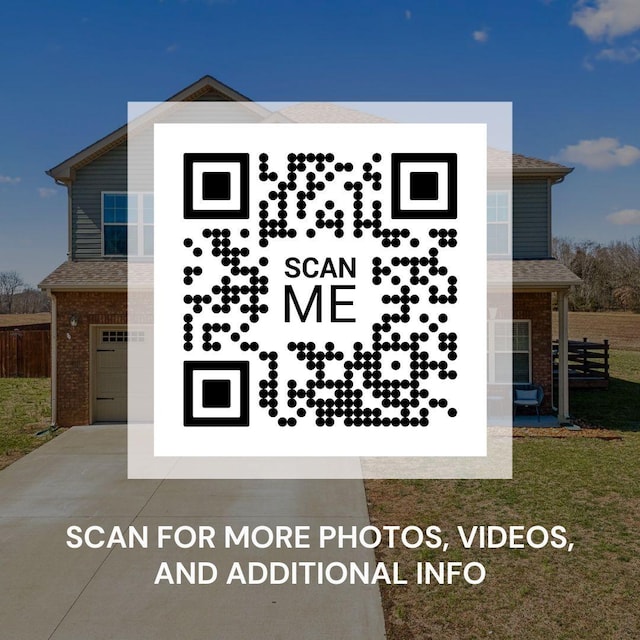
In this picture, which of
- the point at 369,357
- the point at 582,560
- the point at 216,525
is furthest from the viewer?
the point at 369,357

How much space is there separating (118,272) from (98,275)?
412 mm

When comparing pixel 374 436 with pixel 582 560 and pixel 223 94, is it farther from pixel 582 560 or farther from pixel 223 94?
pixel 223 94

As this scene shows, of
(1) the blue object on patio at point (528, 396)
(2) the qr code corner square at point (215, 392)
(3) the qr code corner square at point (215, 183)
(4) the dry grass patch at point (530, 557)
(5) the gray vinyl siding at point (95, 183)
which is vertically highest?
(5) the gray vinyl siding at point (95, 183)

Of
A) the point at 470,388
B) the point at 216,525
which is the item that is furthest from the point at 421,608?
the point at 470,388

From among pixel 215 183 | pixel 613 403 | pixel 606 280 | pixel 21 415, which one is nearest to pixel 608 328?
pixel 606 280

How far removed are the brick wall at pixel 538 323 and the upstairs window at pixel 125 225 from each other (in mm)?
8436

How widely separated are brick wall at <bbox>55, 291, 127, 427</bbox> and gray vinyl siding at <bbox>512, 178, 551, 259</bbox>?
9015mm

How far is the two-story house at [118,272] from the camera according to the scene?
13375 millimetres

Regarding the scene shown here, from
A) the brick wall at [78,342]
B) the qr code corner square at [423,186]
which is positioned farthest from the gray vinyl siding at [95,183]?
the qr code corner square at [423,186]

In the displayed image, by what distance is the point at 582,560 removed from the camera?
21.2ft

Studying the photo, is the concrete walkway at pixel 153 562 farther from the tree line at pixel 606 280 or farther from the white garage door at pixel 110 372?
the tree line at pixel 606 280

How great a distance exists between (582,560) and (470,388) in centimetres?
573

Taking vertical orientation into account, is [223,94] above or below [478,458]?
above

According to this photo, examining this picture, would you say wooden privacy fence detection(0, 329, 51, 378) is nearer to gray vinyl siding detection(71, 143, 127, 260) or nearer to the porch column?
gray vinyl siding detection(71, 143, 127, 260)
